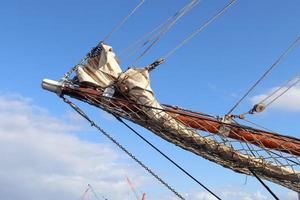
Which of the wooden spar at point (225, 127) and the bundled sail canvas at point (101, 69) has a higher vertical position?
the bundled sail canvas at point (101, 69)

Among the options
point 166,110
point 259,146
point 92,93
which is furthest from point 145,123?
point 259,146

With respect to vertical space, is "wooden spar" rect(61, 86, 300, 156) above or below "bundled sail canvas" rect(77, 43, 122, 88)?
below

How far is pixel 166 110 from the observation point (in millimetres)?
16703

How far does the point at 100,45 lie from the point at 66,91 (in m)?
1.74

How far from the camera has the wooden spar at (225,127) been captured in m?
17.0

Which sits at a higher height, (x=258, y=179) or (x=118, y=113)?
(x=118, y=113)

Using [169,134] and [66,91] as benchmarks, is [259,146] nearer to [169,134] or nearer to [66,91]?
[169,134]

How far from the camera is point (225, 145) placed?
1683 cm

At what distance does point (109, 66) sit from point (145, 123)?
2052 mm

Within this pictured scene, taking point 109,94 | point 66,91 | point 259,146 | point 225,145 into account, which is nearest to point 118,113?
point 109,94

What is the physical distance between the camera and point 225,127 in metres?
17.4

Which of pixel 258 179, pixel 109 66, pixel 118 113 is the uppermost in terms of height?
pixel 109 66

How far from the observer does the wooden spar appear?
55.9ft

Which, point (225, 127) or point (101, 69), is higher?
point (101, 69)
